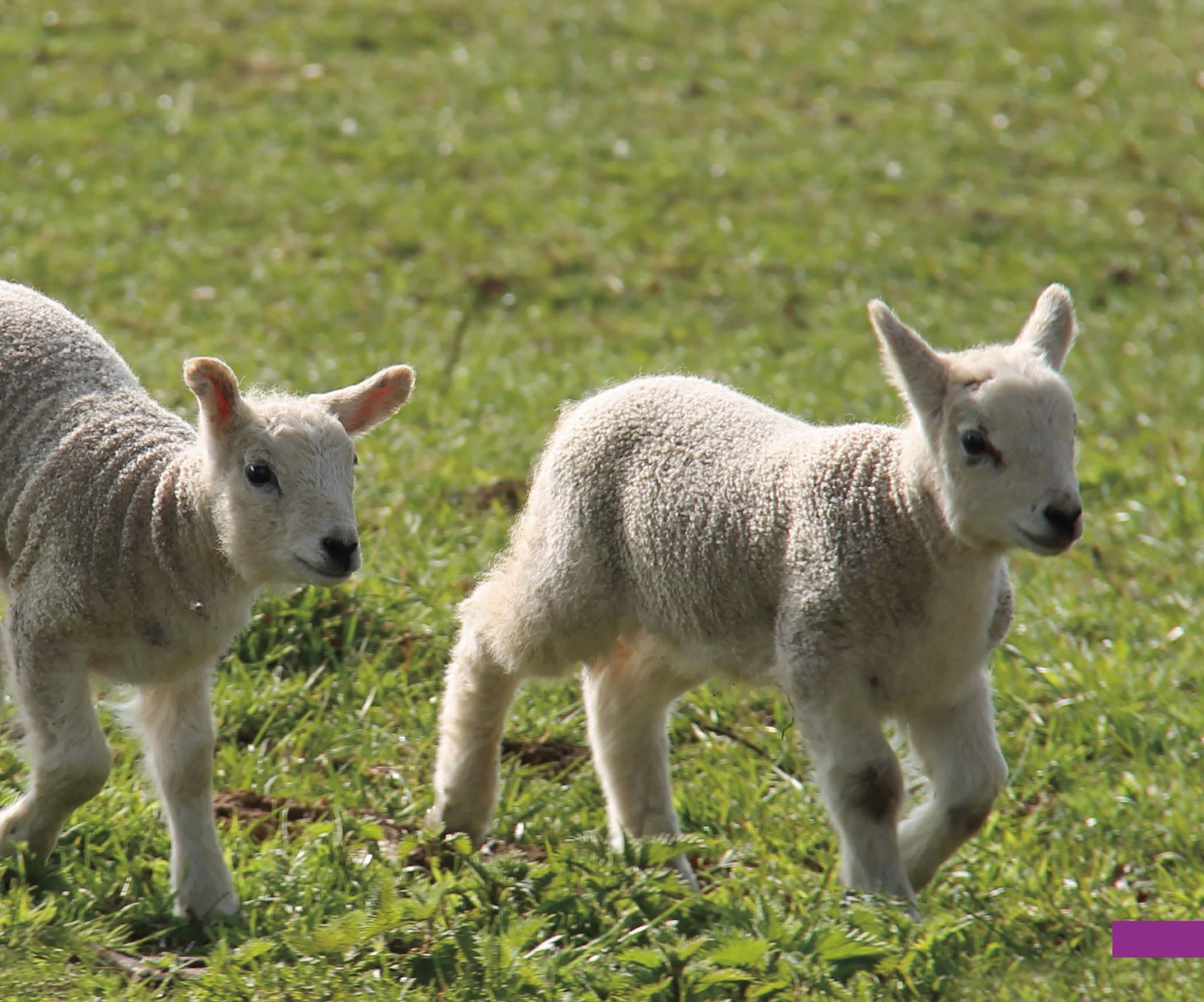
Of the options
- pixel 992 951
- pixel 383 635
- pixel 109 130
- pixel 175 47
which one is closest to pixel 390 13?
pixel 175 47

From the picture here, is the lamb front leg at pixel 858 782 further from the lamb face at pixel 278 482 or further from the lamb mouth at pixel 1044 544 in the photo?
the lamb face at pixel 278 482

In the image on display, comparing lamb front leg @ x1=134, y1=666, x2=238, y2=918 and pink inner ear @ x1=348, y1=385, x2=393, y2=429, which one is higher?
pink inner ear @ x1=348, y1=385, x2=393, y2=429

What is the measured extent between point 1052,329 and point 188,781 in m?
2.56

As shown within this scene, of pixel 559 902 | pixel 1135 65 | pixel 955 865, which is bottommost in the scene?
pixel 955 865

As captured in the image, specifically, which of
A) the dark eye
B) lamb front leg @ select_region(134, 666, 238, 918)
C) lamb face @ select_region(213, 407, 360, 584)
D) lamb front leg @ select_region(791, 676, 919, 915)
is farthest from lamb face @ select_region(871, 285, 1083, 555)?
lamb front leg @ select_region(134, 666, 238, 918)

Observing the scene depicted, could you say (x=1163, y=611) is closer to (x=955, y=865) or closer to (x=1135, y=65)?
(x=955, y=865)

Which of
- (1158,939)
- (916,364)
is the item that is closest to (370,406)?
(916,364)

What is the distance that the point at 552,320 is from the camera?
9773mm

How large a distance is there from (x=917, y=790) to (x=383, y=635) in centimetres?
189

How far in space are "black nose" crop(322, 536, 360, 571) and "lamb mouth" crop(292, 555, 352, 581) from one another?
0.02 m

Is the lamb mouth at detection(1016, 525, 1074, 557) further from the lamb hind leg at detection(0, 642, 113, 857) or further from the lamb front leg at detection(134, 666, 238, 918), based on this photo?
the lamb hind leg at detection(0, 642, 113, 857)

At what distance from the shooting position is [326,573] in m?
4.04

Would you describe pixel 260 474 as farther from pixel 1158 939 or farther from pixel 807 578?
pixel 1158 939

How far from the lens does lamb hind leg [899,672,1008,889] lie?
4.43 meters
